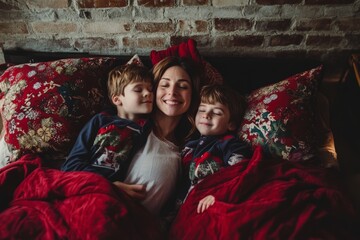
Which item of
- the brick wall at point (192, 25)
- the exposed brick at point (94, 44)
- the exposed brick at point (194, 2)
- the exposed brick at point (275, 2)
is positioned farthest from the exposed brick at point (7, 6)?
the exposed brick at point (275, 2)

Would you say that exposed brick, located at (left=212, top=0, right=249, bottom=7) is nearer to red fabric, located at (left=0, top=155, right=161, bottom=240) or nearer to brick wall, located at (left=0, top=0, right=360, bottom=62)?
brick wall, located at (left=0, top=0, right=360, bottom=62)

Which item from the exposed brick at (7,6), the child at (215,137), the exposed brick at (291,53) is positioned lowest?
the child at (215,137)

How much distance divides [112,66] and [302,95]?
0.86 metres

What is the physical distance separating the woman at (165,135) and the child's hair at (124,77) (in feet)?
0.21

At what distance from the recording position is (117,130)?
1.19 metres

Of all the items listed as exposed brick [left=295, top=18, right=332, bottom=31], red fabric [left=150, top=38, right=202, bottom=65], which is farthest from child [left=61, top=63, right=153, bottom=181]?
exposed brick [left=295, top=18, right=332, bottom=31]

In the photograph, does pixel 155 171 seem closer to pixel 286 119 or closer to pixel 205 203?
pixel 205 203

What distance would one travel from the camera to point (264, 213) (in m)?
0.87

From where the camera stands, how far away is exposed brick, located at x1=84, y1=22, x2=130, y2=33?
5.02 feet

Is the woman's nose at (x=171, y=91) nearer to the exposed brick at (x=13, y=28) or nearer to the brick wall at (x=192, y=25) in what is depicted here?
the brick wall at (x=192, y=25)

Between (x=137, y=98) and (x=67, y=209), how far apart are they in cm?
51

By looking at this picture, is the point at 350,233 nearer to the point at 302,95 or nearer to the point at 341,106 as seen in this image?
the point at 302,95

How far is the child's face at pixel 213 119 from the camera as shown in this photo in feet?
3.99

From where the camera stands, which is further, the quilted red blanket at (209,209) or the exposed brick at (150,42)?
the exposed brick at (150,42)
